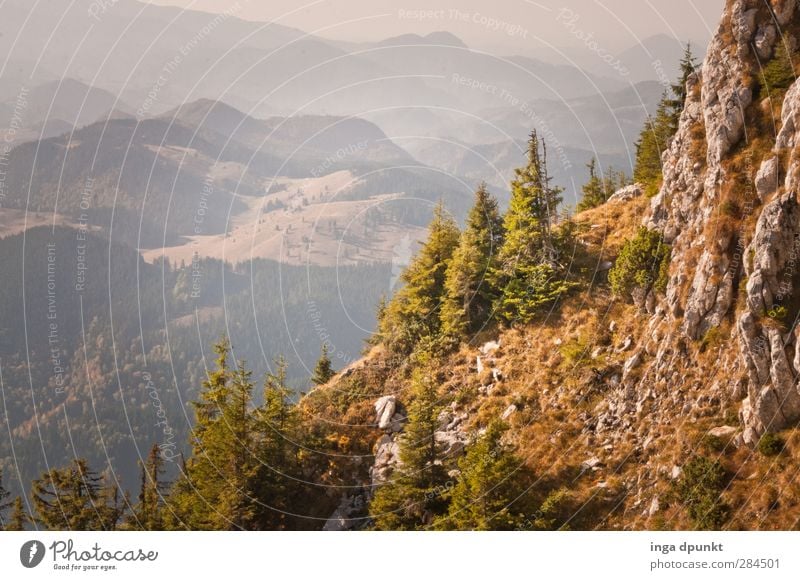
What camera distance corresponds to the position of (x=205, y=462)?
35.8 meters

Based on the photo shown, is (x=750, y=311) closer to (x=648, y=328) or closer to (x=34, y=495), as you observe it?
(x=648, y=328)

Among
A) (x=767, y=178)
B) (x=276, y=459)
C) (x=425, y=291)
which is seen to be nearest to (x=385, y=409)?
(x=276, y=459)

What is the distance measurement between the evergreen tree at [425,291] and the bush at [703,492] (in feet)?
68.9

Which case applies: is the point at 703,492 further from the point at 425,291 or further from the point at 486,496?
the point at 425,291

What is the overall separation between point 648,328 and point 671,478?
29.2ft

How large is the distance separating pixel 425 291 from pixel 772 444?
25.4 m

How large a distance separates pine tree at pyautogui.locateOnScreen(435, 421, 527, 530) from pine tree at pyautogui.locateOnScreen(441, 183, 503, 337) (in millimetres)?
14370

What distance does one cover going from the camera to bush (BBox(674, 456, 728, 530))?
25938 mm

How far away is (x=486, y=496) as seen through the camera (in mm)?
28422

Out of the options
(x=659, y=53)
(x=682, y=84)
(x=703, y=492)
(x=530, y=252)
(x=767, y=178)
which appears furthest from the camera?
(x=659, y=53)

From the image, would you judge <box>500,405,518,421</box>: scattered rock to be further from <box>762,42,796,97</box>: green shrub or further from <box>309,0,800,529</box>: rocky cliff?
<box>762,42,796,97</box>: green shrub

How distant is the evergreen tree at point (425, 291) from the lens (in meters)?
45.5

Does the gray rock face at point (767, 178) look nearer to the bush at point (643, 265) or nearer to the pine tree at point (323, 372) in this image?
the bush at point (643, 265)

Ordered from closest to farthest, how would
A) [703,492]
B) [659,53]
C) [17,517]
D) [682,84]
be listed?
[703,492]
[17,517]
[682,84]
[659,53]
